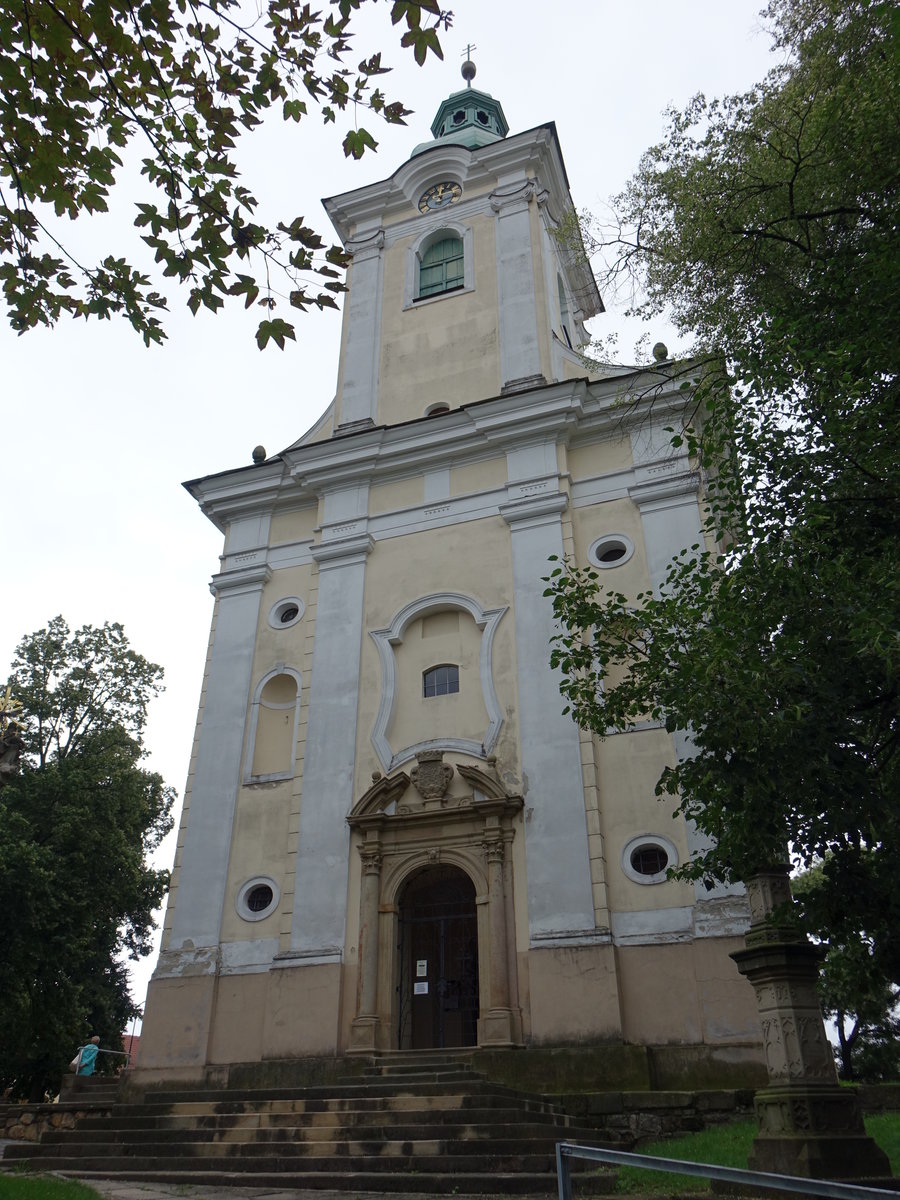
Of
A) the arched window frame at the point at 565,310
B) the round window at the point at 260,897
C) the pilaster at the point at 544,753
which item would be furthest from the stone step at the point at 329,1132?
the arched window frame at the point at 565,310

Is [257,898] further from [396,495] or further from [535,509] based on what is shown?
[535,509]

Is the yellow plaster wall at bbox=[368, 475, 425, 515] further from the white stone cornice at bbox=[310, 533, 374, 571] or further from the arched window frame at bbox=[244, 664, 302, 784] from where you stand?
the arched window frame at bbox=[244, 664, 302, 784]

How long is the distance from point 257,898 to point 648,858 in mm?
6580

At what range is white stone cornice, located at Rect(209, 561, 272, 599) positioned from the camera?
19406 millimetres

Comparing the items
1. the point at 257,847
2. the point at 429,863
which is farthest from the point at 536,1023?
the point at 257,847

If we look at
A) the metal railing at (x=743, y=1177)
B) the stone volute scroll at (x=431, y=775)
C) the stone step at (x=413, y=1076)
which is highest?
the stone volute scroll at (x=431, y=775)

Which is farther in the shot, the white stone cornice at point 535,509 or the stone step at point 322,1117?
the white stone cornice at point 535,509

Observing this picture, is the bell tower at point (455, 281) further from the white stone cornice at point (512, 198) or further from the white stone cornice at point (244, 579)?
the white stone cornice at point (244, 579)

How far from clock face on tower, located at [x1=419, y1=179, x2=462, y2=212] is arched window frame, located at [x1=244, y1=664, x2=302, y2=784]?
1175 cm

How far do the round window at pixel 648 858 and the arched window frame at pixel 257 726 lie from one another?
6.06m

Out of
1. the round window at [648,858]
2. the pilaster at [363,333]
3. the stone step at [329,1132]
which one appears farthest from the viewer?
the pilaster at [363,333]

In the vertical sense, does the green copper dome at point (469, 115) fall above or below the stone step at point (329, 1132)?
above

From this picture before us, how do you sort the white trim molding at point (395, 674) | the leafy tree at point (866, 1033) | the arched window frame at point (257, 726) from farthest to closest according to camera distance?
the leafy tree at point (866, 1033), the arched window frame at point (257, 726), the white trim molding at point (395, 674)

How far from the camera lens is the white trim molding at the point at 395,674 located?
52.4 feet
